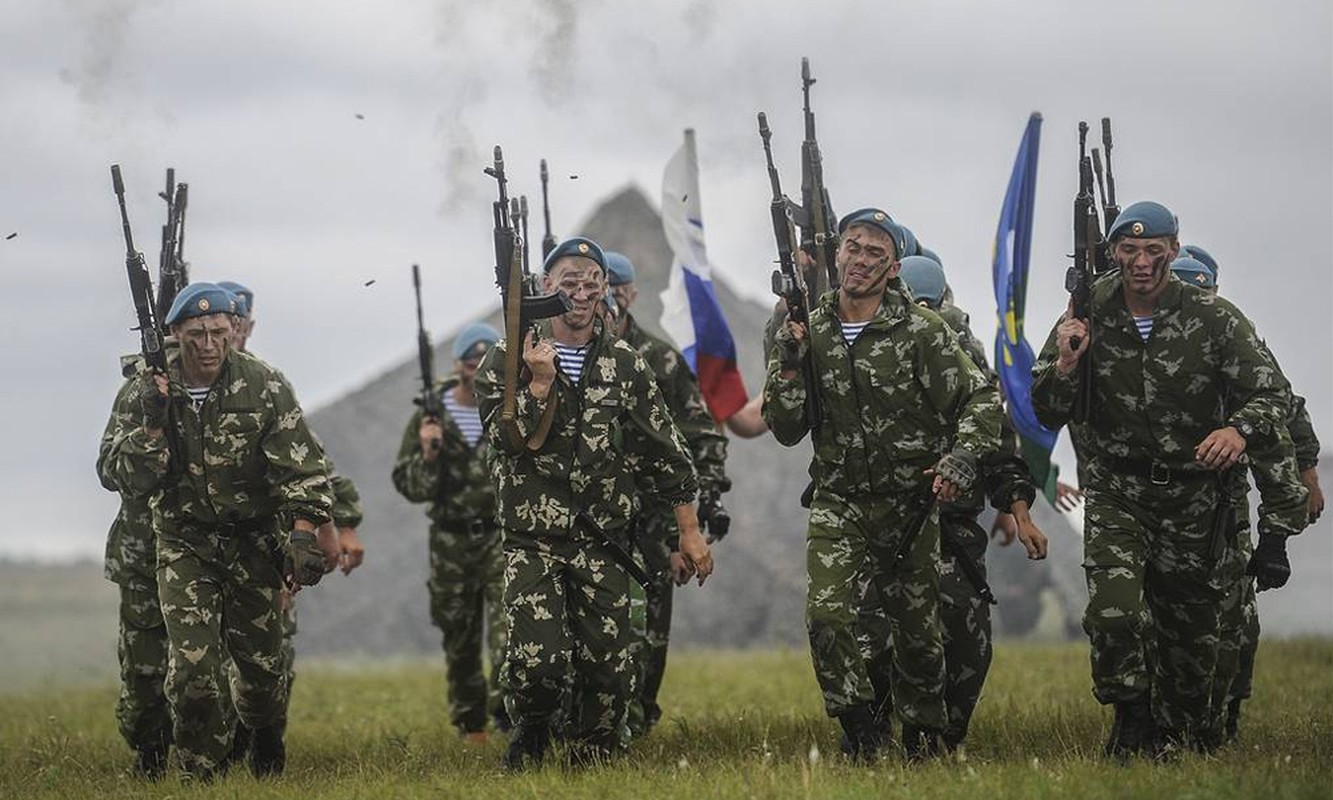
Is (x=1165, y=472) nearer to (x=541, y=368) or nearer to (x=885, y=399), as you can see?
(x=885, y=399)

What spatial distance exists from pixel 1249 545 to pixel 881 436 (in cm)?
204

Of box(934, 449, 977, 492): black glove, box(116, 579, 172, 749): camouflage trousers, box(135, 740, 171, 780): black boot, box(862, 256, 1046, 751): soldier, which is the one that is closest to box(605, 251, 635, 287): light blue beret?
box(862, 256, 1046, 751): soldier

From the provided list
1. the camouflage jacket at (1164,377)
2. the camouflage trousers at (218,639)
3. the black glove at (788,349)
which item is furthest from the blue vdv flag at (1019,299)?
the camouflage trousers at (218,639)

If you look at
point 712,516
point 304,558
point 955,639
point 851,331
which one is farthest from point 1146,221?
point 304,558

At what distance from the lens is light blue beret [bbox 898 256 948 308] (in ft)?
37.3

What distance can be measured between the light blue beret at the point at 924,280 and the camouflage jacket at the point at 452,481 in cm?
356

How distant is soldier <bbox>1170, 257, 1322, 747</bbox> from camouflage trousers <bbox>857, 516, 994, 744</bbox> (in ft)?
3.97

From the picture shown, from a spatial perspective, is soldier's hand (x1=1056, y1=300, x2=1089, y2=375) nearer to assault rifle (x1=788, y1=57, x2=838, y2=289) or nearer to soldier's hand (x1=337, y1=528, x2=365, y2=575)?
assault rifle (x1=788, y1=57, x2=838, y2=289)

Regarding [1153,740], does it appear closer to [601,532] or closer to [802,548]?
[601,532]

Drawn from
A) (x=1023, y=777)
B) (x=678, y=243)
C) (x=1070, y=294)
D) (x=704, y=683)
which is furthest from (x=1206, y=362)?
(x=704, y=683)

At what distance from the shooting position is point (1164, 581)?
10180 millimetres

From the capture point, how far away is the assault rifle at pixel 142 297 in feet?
33.8

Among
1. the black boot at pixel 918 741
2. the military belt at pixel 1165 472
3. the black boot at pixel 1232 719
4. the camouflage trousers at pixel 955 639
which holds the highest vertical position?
the military belt at pixel 1165 472

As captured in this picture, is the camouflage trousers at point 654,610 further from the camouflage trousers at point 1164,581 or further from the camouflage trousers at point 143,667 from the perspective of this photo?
the camouflage trousers at point 143,667
